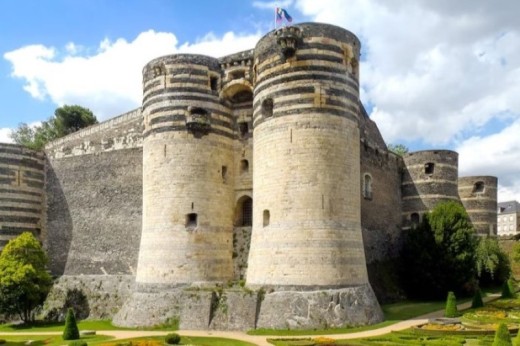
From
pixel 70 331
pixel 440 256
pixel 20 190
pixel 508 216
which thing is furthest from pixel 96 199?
pixel 508 216

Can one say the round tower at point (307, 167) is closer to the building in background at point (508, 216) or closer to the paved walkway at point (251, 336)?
the paved walkway at point (251, 336)

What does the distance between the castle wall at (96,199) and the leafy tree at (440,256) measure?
1885cm

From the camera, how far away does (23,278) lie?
32.3 metres

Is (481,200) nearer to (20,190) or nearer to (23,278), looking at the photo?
(23,278)

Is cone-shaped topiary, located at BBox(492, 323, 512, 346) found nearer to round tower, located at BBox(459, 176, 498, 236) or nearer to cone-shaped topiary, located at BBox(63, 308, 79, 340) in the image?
cone-shaped topiary, located at BBox(63, 308, 79, 340)

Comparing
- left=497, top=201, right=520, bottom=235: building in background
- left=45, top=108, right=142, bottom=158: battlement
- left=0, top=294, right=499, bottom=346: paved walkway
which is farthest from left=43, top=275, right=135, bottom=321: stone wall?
left=497, top=201, right=520, bottom=235: building in background

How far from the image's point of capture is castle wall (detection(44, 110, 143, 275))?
35344 millimetres

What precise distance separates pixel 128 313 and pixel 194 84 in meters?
13.4

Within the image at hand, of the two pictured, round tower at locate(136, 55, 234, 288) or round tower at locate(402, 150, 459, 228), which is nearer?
round tower at locate(136, 55, 234, 288)

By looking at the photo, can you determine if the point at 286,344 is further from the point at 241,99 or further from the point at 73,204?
the point at 73,204

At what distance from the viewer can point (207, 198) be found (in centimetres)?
3045

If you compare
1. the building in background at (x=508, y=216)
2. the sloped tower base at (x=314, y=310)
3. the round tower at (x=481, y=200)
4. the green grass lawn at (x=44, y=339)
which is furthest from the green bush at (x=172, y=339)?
the building in background at (x=508, y=216)

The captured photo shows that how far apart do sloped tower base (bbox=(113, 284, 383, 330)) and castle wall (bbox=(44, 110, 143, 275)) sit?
643 cm

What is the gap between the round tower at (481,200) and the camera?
4866cm
